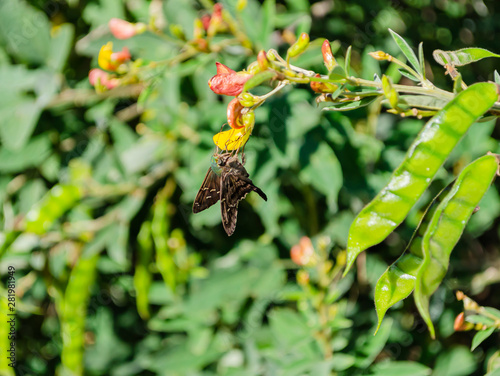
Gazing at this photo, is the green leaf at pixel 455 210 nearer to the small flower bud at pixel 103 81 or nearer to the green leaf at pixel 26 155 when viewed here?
the small flower bud at pixel 103 81

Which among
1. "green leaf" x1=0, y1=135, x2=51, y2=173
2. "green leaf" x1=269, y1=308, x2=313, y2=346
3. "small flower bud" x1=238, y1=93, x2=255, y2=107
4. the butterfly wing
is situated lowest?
"green leaf" x1=269, y1=308, x2=313, y2=346

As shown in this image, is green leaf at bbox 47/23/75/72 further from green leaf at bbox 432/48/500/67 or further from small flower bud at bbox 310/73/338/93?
green leaf at bbox 432/48/500/67

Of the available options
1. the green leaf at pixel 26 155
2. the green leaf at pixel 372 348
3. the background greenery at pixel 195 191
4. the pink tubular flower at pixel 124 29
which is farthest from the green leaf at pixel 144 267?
the green leaf at pixel 372 348

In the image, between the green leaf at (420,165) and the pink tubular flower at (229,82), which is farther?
the pink tubular flower at (229,82)

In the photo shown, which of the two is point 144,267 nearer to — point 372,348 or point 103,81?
point 103,81

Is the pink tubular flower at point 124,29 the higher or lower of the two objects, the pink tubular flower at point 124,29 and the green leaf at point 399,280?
the higher

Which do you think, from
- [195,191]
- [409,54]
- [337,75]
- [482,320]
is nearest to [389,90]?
[337,75]

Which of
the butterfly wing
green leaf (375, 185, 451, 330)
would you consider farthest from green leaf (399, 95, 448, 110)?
the butterfly wing

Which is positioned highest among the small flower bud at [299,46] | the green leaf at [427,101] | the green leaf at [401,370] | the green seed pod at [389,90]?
the small flower bud at [299,46]
